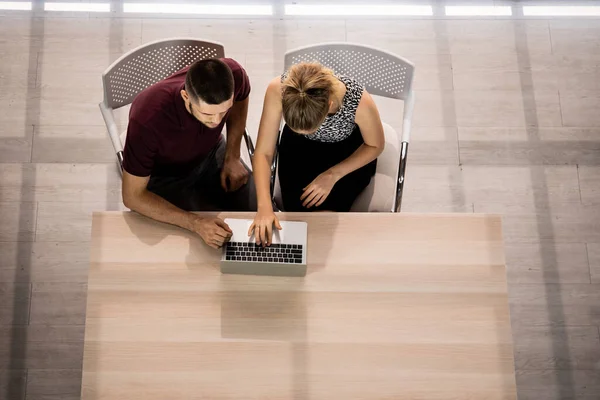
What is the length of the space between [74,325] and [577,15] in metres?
3.18

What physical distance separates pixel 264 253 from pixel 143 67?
95cm

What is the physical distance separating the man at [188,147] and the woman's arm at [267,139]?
0.45ft

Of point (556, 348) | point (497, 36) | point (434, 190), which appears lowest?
point (556, 348)

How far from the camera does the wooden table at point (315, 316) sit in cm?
179

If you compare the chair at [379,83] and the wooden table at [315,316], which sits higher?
the chair at [379,83]

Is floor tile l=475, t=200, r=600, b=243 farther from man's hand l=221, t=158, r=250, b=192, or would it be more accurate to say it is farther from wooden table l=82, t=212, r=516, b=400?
man's hand l=221, t=158, r=250, b=192

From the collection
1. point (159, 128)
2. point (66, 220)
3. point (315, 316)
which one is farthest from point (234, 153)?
point (66, 220)

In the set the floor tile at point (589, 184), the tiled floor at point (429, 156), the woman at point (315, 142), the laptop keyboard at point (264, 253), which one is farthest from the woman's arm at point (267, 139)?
the floor tile at point (589, 184)

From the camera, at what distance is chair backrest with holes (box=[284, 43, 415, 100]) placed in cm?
222

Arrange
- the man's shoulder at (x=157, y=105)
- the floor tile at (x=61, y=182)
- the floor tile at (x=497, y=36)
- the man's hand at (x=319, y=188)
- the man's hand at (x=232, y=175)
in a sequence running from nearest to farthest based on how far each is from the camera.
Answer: the man's shoulder at (x=157, y=105)
the man's hand at (x=319, y=188)
the man's hand at (x=232, y=175)
the floor tile at (x=61, y=182)
the floor tile at (x=497, y=36)

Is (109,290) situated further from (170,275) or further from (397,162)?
(397,162)

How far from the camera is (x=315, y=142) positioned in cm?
221

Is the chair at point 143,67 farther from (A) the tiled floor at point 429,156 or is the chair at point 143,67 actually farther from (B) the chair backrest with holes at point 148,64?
(A) the tiled floor at point 429,156

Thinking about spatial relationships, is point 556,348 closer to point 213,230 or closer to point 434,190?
point 434,190
